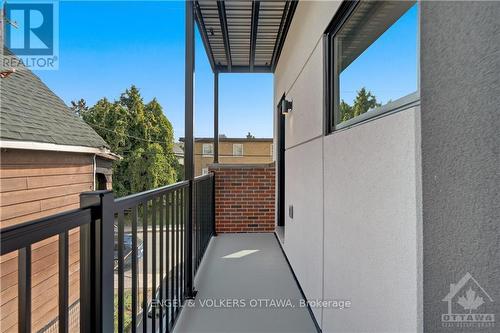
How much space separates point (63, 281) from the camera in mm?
833

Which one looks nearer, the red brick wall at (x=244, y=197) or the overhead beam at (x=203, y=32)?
the overhead beam at (x=203, y=32)

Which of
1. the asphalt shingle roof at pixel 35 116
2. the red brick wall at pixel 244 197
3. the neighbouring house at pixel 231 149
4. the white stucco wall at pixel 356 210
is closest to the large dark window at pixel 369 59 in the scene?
the white stucco wall at pixel 356 210

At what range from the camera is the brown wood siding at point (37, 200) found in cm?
228

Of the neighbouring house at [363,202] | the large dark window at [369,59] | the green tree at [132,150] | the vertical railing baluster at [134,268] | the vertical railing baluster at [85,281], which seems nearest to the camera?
the neighbouring house at [363,202]

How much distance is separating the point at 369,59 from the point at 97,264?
1.59m

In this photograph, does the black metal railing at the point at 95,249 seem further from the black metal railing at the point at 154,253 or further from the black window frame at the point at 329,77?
the black window frame at the point at 329,77

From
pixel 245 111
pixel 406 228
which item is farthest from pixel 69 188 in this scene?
pixel 245 111

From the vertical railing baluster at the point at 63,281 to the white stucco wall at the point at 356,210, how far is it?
1.10 m

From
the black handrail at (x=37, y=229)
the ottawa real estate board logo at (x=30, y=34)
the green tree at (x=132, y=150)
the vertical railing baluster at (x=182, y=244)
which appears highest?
the ottawa real estate board logo at (x=30, y=34)

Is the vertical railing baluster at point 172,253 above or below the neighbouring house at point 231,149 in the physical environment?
below

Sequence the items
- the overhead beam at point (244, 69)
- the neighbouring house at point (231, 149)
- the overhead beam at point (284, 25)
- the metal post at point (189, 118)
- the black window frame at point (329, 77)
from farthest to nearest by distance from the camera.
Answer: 1. the neighbouring house at point (231, 149)
2. the overhead beam at point (244, 69)
3. the overhead beam at point (284, 25)
4. the metal post at point (189, 118)
5. the black window frame at point (329, 77)

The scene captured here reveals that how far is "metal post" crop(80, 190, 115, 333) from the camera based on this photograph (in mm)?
982

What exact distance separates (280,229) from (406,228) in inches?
153

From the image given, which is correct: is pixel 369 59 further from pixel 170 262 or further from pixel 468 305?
pixel 170 262
